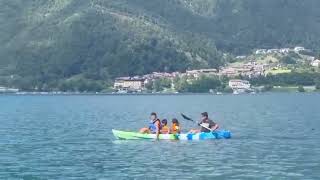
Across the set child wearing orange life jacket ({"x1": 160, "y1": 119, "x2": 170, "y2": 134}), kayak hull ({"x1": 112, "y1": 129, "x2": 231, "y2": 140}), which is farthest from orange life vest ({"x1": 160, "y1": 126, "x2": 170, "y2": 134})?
kayak hull ({"x1": 112, "y1": 129, "x2": 231, "y2": 140})

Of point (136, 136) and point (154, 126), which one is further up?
point (154, 126)

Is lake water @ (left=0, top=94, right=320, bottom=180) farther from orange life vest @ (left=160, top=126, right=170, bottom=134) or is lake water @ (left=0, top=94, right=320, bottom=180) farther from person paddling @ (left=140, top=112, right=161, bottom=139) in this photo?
orange life vest @ (left=160, top=126, right=170, bottom=134)

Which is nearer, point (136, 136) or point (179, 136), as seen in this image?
point (179, 136)

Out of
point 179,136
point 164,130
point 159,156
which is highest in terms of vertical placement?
point 164,130

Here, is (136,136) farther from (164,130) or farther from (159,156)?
(159,156)

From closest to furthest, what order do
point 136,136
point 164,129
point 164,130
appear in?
point 164,130 < point 164,129 < point 136,136

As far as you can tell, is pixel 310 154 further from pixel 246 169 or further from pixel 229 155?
pixel 246 169

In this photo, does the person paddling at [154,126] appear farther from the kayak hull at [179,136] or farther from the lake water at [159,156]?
the lake water at [159,156]

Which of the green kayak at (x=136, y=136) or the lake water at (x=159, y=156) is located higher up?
the green kayak at (x=136, y=136)

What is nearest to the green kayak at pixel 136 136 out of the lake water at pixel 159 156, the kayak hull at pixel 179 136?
the kayak hull at pixel 179 136

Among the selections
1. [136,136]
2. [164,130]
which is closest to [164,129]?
[164,130]

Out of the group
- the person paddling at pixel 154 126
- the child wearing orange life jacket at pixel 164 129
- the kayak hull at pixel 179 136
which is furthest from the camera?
the child wearing orange life jacket at pixel 164 129

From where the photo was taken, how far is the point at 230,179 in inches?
1909

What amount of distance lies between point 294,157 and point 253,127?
118ft
